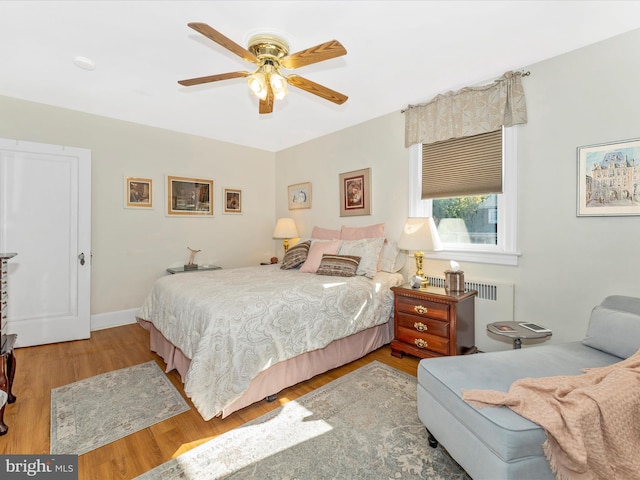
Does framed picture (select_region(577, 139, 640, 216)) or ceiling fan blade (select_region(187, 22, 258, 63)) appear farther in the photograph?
framed picture (select_region(577, 139, 640, 216))

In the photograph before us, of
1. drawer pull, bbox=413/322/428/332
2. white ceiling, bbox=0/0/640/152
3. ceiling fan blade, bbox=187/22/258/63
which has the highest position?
white ceiling, bbox=0/0/640/152

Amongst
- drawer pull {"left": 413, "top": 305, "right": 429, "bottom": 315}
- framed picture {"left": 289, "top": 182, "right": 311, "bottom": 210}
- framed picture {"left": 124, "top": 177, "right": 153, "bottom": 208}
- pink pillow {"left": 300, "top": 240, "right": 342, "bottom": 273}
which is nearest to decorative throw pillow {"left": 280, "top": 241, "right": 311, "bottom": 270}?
pink pillow {"left": 300, "top": 240, "right": 342, "bottom": 273}

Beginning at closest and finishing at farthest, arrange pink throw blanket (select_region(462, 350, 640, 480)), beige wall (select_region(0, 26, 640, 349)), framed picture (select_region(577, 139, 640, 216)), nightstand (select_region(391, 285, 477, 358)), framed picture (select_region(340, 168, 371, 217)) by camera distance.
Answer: pink throw blanket (select_region(462, 350, 640, 480))
framed picture (select_region(577, 139, 640, 216))
beige wall (select_region(0, 26, 640, 349))
nightstand (select_region(391, 285, 477, 358))
framed picture (select_region(340, 168, 371, 217))

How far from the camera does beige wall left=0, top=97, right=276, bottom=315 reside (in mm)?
3377

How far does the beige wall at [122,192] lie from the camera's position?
133 inches

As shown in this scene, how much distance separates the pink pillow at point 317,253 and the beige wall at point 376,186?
70 centimetres

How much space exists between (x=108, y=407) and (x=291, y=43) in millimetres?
2885

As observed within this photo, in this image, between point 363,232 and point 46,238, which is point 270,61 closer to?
point 363,232

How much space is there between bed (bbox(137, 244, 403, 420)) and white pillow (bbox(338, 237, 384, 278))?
0.08 m

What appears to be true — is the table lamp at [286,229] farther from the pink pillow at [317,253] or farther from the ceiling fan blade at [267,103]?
the ceiling fan blade at [267,103]

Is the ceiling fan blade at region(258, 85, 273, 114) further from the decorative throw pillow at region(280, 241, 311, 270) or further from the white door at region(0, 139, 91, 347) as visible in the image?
the white door at region(0, 139, 91, 347)

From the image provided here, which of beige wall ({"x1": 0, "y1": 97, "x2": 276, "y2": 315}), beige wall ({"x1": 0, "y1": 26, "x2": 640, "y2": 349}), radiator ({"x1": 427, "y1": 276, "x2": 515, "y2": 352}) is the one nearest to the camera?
beige wall ({"x1": 0, "y1": 26, "x2": 640, "y2": 349})

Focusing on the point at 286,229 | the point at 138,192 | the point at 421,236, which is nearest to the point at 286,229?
the point at 286,229

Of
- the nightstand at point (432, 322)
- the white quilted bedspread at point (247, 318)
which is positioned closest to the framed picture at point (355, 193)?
the white quilted bedspread at point (247, 318)
